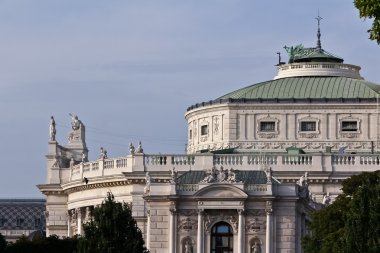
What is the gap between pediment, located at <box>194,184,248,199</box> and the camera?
477 feet

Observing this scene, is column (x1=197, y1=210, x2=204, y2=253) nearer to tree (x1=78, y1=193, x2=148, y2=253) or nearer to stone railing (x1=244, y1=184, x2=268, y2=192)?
stone railing (x1=244, y1=184, x2=268, y2=192)

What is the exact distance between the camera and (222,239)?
14525cm

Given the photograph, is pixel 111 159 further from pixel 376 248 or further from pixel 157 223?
pixel 376 248

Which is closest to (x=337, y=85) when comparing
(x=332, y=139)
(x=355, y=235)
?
(x=332, y=139)

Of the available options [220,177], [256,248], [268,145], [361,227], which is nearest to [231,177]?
[220,177]

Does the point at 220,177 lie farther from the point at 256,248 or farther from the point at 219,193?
the point at 256,248

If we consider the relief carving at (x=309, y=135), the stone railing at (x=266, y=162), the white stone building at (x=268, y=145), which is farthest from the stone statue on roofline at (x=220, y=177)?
the relief carving at (x=309, y=135)

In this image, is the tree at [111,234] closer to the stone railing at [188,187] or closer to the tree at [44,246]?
the stone railing at [188,187]

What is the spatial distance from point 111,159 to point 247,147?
39.5ft

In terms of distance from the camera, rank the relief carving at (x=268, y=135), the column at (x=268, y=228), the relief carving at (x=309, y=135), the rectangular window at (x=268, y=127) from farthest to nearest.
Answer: the rectangular window at (x=268, y=127), the relief carving at (x=268, y=135), the relief carving at (x=309, y=135), the column at (x=268, y=228)

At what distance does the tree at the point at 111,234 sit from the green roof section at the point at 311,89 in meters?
60.9

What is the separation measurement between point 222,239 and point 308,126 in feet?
134

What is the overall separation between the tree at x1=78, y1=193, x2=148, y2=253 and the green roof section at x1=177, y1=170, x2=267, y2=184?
2095cm

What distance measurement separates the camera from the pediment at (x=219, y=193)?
14525 cm
